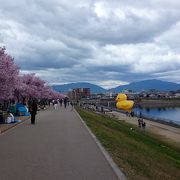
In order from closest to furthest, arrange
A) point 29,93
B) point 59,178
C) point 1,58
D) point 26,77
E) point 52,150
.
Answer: point 59,178
point 52,150
point 1,58
point 29,93
point 26,77

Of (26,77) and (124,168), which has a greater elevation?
(26,77)

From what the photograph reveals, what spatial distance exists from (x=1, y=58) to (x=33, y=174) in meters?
22.0

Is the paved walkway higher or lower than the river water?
higher

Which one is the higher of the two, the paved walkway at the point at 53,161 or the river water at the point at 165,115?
the paved walkway at the point at 53,161

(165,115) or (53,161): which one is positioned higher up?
(53,161)

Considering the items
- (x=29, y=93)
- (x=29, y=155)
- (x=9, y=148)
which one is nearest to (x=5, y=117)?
(x=9, y=148)

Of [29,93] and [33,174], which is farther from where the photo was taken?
[29,93]

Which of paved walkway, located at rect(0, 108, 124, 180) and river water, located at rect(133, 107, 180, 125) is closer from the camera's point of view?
paved walkway, located at rect(0, 108, 124, 180)

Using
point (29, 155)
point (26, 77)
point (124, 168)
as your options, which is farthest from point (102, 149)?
point (26, 77)

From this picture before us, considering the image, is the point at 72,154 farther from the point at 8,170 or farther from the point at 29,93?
the point at 29,93

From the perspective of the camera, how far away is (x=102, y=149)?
15539mm

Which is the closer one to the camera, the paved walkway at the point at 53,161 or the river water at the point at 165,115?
the paved walkway at the point at 53,161

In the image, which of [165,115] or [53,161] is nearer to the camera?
[53,161]

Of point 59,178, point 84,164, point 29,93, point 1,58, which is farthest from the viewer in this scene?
point 29,93
